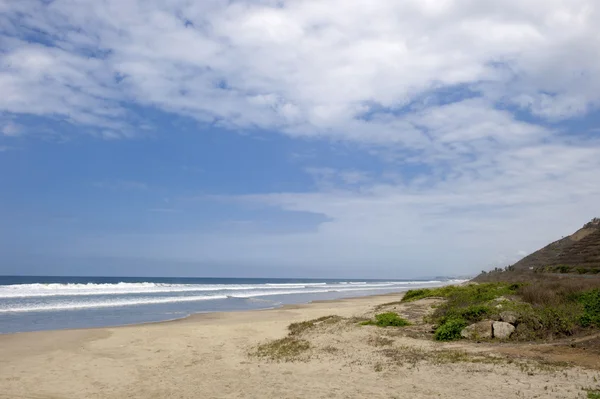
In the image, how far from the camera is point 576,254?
84.4 ft

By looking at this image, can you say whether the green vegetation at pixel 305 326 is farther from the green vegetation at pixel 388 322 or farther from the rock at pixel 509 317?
the rock at pixel 509 317

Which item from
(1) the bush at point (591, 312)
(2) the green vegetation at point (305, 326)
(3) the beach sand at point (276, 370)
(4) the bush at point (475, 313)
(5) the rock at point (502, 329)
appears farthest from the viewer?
(2) the green vegetation at point (305, 326)

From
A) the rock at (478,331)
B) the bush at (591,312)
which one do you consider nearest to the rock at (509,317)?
the rock at (478,331)

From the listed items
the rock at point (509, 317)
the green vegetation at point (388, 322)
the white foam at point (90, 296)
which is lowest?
the white foam at point (90, 296)

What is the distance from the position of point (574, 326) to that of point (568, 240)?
62.0 ft

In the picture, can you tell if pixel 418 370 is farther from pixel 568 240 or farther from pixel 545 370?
pixel 568 240

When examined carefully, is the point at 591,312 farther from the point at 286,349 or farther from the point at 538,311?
the point at 286,349

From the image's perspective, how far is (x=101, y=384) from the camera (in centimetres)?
1091

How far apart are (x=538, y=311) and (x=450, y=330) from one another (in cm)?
288

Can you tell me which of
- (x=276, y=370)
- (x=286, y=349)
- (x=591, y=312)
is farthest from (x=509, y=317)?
(x=276, y=370)

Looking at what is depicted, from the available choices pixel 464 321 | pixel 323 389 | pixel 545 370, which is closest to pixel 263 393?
pixel 323 389

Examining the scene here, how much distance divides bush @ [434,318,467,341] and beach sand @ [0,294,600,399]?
52 centimetres

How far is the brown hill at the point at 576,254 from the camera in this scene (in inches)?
931

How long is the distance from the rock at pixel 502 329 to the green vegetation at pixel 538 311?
159 millimetres
